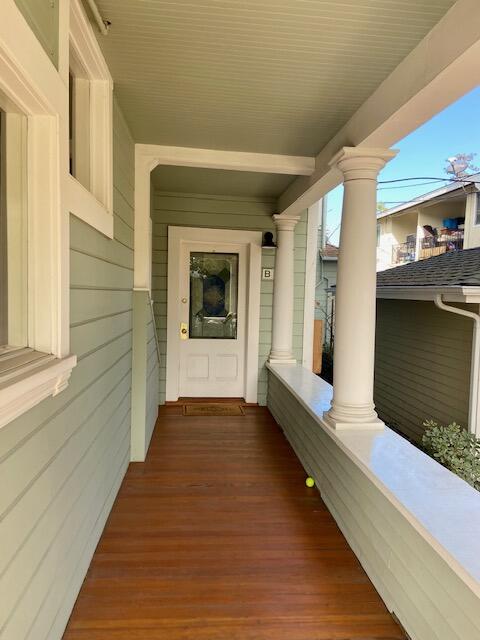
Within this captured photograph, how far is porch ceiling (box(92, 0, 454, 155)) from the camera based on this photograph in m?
1.58

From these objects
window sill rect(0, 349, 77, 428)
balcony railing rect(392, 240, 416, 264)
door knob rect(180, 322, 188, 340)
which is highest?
balcony railing rect(392, 240, 416, 264)

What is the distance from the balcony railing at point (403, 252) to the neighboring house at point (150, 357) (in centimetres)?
970

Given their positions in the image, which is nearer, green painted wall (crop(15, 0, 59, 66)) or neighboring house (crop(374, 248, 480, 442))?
green painted wall (crop(15, 0, 59, 66))

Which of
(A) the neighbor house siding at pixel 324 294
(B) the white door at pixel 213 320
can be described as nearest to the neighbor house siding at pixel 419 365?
(B) the white door at pixel 213 320

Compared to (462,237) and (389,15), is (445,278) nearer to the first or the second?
(389,15)

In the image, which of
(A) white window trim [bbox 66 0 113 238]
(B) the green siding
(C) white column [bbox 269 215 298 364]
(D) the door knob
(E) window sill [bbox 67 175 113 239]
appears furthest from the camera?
(D) the door knob

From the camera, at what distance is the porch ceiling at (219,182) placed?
12.4 ft

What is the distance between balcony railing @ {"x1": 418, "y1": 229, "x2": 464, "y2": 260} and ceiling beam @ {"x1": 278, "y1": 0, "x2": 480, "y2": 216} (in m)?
8.67

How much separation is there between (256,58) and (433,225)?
10494 mm

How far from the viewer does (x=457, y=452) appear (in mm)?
3023

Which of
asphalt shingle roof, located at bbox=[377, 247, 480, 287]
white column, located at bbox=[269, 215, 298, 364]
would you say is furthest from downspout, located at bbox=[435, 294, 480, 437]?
white column, located at bbox=[269, 215, 298, 364]

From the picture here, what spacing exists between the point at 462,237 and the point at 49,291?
35.6ft

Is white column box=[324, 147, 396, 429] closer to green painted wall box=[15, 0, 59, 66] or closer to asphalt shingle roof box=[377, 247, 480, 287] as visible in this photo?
green painted wall box=[15, 0, 59, 66]

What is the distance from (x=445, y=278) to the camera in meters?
4.62
